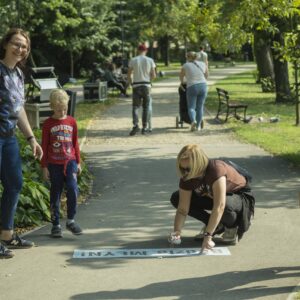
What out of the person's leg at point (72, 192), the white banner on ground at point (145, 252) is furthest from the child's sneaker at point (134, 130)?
the white banner on ground at point (145, 252)

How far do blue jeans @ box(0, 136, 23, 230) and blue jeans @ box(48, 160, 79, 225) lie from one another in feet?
1.97

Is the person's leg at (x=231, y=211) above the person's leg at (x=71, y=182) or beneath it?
beneath

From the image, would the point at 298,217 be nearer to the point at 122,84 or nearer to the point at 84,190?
the point at 84,190

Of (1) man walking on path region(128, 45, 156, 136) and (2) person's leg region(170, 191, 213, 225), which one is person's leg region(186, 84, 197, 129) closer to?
(1) man walking on path region(128, 45, 156, 136)

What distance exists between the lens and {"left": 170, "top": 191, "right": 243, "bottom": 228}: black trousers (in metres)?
6.39

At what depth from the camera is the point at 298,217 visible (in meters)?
7.59

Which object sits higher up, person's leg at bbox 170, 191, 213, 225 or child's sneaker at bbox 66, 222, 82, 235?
person's leg at bbox 170, 191, 213, 225

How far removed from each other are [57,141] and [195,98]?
9.13 metres

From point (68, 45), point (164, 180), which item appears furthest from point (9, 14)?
point (164, 180)

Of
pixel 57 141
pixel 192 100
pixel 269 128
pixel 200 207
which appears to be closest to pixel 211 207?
pixel 200 207

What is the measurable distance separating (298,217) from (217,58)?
7999 cm

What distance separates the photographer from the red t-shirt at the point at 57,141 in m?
6.69

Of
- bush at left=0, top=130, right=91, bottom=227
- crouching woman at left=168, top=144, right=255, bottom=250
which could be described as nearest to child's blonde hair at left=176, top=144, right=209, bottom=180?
crouching woman at left=168, top=144, right=255, bottom=250

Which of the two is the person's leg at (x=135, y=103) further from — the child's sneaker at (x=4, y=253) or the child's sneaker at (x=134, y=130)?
the child's sneaker at (x=4, y=253)
